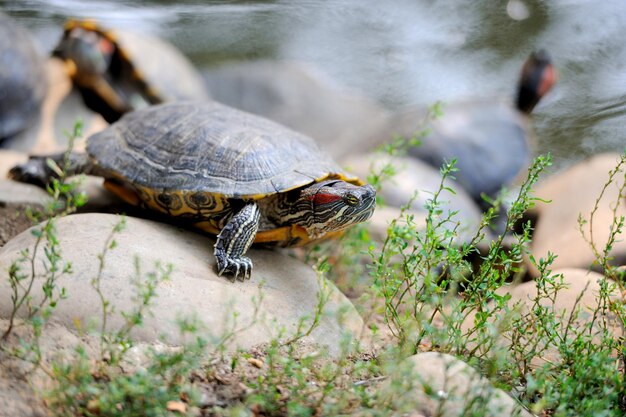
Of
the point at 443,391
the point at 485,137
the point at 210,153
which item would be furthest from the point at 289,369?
the point at 485,137

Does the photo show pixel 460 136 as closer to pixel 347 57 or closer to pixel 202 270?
pixel 347 57

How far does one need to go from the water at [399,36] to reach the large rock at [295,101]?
542mm

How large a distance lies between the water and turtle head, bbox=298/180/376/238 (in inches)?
199

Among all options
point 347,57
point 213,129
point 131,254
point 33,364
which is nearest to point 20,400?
point 33,364

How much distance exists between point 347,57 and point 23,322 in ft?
25.7

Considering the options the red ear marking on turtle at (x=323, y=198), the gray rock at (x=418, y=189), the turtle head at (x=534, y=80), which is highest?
the turtle head at (x=534, y=80)

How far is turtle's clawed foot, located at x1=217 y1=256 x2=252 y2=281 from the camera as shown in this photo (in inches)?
125

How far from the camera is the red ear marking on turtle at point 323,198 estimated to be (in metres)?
3.30

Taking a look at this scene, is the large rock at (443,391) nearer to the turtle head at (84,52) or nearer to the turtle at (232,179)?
the turtle at (232,179)

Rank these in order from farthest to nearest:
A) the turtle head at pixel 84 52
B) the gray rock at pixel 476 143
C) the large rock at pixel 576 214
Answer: the turtle head at pixel 84 52 < the gray rock at pixel 476 143 < the large rock at pixel 576 214

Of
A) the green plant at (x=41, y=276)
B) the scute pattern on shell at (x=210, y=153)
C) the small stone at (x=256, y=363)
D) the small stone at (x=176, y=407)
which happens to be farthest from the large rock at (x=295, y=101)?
the small stone at (x=176, y=407)

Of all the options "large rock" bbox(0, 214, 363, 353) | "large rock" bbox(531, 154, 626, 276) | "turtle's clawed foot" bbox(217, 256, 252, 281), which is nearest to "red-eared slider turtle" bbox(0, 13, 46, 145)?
"large rock" bbox(0, 214, 363, 353)

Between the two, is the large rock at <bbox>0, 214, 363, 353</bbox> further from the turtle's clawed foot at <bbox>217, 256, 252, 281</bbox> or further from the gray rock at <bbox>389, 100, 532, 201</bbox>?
the gray rock at <bbox>389, 100, 532, 201</bbox>

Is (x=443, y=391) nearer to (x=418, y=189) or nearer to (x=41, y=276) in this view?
(x=41, y=276)
